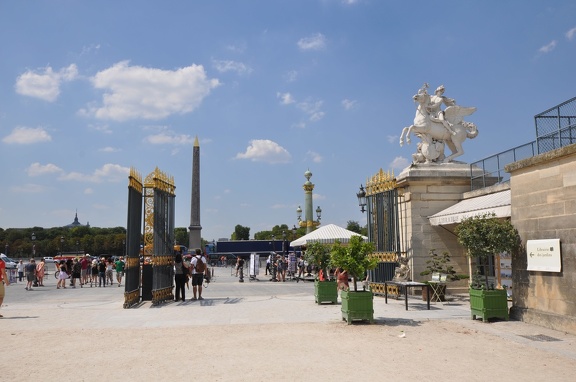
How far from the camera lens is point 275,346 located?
28.2 feet

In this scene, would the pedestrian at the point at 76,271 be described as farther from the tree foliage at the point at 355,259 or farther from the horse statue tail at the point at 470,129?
the horse statue tail at the point at 470,129

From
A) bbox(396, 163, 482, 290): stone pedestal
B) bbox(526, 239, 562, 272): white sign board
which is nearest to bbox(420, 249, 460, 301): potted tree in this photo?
bbox(396, 163, 482, 290): stone pedestal

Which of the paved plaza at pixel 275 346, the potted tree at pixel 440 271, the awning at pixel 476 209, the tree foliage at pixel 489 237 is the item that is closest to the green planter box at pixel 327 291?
the paved plaza at pixel 275 346

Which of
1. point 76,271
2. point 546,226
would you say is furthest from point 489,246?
point 76,271

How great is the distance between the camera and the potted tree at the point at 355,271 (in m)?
10.9

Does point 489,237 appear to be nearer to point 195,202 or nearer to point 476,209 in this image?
point 476,209

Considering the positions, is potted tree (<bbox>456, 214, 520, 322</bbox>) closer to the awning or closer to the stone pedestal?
the awning

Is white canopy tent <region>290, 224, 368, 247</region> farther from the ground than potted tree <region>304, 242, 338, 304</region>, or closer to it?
farther from the ground

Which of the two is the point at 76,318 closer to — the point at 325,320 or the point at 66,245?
the point at 325,320

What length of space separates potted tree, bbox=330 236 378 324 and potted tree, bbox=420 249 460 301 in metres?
4.25

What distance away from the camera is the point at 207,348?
8.49 meters

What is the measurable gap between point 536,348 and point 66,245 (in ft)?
337

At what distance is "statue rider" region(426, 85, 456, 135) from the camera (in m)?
17.5

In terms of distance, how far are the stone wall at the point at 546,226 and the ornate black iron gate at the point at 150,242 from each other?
10.3m
